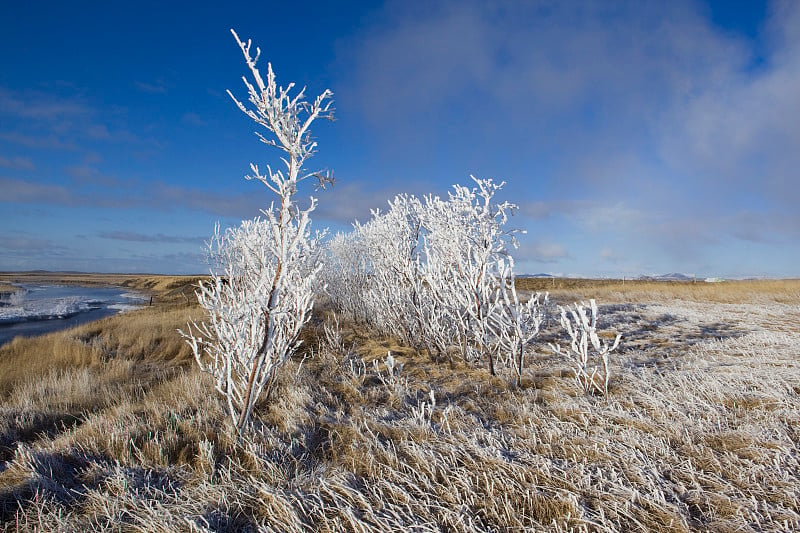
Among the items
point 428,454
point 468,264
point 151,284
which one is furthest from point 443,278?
point 151,284

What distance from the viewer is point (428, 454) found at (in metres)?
2.64

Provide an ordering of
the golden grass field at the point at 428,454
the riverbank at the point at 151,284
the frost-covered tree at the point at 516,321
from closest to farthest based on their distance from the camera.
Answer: the golden grass field at the point at 428,454
the frost-covered tree at the point at 516,321
the riverbank at the point at 151,284

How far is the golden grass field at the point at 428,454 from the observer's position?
6.84 feet

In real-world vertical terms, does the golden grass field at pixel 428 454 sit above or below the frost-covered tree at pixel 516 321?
below

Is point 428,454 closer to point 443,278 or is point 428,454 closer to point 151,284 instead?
point 443,278

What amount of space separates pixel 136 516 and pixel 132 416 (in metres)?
1.82

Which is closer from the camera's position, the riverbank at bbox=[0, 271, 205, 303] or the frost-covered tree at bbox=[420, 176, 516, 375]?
the frost-covered tree at bbox=[420, 176, 516, 375]

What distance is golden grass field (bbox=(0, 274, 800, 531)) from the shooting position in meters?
2.09

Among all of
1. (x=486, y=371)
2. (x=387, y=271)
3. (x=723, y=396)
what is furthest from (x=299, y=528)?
(x=387, y=271)

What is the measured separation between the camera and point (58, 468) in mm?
2729

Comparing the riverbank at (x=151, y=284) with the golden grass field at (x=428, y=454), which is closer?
the golden grass field at (x=428, y=454)

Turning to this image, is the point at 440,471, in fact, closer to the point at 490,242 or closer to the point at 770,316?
the point at 490,242

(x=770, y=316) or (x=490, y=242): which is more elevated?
(x=490, y=242)

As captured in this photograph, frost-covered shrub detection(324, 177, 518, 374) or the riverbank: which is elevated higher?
frost-covered shrub detection(324, 177, 518, 374)
